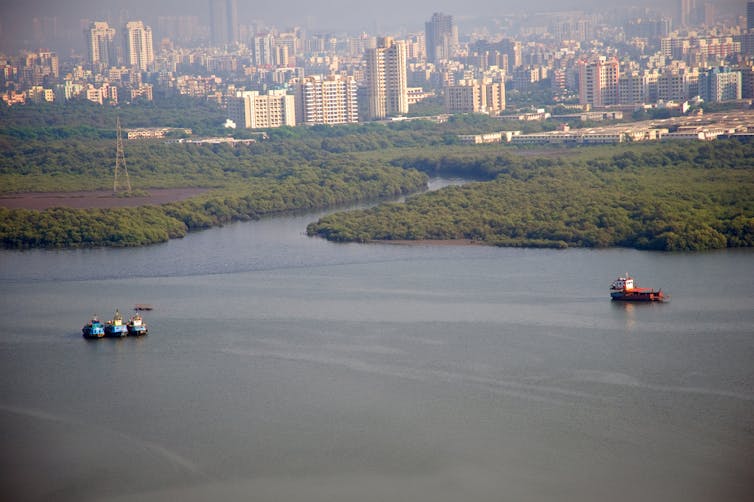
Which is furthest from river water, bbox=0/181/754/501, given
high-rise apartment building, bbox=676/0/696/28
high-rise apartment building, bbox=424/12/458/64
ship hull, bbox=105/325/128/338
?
high-rise apartment building, bbox=424/12/458/64

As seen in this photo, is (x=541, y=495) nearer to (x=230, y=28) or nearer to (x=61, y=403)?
(x=61, y=403)

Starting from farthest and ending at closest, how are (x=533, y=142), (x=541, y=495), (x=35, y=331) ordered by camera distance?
(x=533, y=142) < (x=35, y=331) < (x=541, y=495)

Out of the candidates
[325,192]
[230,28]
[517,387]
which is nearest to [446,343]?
[517,387]

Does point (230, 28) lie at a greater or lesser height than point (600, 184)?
greater

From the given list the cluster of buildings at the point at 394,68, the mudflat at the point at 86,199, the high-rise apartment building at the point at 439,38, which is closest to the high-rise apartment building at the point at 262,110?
the cluster of buildings at the point at 394,68

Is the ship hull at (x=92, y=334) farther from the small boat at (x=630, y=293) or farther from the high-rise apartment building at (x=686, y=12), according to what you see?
the high-rise apartment building at (x=686, y=12)

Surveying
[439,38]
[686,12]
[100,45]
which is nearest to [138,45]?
[100,45]

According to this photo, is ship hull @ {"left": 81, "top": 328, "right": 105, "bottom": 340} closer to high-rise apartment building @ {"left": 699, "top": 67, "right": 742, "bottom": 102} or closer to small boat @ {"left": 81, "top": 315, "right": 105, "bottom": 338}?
small boat @ {"left": 81, "top": 315, "right": 105, "bottom": 338}
